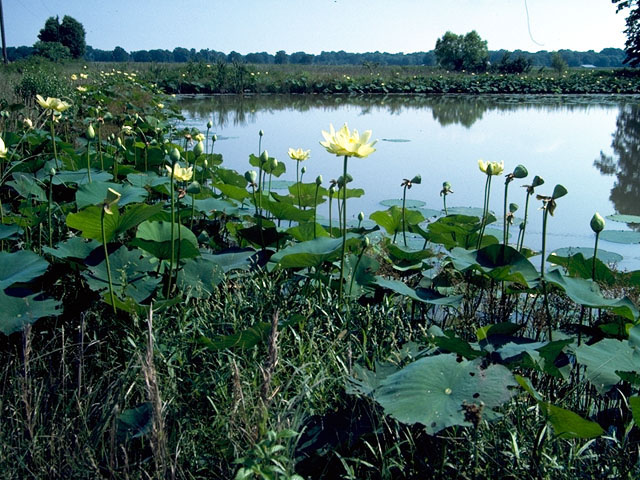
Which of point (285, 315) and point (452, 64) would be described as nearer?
point (285, 315)

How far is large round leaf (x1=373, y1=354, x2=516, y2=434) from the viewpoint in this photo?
110cm

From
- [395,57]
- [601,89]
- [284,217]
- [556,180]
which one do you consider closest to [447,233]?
[284,217]

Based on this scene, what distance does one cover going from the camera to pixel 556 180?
5055mm

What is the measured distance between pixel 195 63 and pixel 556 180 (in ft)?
50.9

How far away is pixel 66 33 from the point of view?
51188 mm

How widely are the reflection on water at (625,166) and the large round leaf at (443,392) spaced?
11.5 ft

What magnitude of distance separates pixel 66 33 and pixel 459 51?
35703mm

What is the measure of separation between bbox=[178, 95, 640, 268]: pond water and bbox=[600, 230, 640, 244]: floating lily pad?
0.06 m

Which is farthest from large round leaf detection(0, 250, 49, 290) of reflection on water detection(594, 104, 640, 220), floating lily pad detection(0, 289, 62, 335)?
reflection on water detection(594, 104, 640, 220)

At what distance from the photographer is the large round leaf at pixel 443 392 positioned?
1.10 m

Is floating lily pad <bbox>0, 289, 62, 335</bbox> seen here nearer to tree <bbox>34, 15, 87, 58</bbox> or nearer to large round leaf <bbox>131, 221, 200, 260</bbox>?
large round leaf <bbox>131, 221, 200, 260</bbox>

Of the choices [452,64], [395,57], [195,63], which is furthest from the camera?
[395,57]

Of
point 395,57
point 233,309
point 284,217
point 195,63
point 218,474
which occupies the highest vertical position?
point 395,57

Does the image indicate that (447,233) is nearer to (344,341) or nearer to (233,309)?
(344,341)
